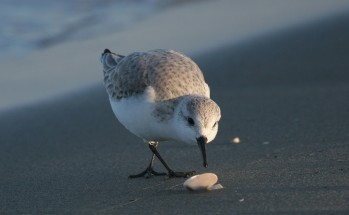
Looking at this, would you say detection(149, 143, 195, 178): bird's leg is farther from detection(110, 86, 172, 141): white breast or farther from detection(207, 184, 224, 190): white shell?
detection(207, 184, 224, 190): white shell

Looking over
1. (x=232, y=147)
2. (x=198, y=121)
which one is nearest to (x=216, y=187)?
(x=198, y=121)

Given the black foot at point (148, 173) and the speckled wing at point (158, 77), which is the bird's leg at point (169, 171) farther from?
the speckled wing at point (158, 77)

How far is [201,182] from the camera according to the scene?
5078 millimetres

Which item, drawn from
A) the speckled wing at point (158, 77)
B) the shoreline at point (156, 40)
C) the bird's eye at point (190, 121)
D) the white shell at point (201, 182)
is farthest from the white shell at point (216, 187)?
the shoreline at point (156, 40)

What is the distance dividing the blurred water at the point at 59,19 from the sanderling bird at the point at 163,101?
3.94 m

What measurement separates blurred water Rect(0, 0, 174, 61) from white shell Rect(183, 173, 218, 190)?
4877mm

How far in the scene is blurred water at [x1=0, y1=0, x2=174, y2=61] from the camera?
1012cm

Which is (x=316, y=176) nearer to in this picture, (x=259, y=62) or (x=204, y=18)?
(x=259, y=62)

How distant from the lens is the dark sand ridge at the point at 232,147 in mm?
4945

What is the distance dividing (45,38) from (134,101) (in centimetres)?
486

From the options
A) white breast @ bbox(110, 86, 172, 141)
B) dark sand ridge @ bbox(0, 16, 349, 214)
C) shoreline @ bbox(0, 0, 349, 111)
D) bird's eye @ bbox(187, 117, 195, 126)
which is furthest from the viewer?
shoreline @ bbox(0, 0, 349, 111)

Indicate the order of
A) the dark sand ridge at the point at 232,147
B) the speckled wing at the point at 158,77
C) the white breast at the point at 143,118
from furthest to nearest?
the speckled wing at the point at 158,77 < the white breast at the point at 143,118 < the dark sand ridge at the point at 232,147

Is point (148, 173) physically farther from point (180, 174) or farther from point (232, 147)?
point (232, 147)


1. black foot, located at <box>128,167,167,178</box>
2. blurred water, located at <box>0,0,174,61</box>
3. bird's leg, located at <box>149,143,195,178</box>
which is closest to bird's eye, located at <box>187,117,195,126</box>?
bird's leg, located at <box>149,143,195,178</box>
